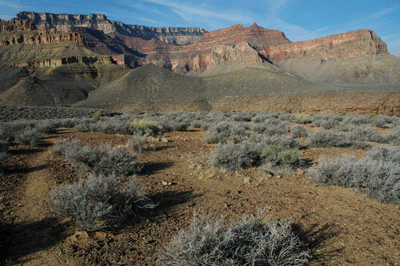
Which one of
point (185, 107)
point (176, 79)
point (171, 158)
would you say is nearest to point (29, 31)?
point (176, 79)

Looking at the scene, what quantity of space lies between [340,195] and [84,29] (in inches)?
6967

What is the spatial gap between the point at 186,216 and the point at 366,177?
3805 mm

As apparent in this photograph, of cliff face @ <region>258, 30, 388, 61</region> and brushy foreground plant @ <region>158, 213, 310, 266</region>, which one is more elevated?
cliff face @ <region>258, 30, 388, 61</region>

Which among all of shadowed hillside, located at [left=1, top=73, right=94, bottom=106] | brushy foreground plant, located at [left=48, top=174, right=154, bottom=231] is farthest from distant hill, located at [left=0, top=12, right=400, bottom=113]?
brushy foreground plant, located at [left=48, top=174, right=154, bottom=231]

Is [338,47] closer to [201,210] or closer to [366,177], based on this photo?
[366,177]

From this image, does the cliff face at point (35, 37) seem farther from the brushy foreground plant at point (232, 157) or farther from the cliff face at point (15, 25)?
the brushy foreground plant at point (232, 157)

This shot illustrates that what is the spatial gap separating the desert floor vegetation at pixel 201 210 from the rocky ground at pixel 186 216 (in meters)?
0.02

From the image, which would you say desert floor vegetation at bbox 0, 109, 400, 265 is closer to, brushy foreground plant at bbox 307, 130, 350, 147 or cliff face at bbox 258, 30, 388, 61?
brushy foreground plant at bbox 307, 130, 350, 147

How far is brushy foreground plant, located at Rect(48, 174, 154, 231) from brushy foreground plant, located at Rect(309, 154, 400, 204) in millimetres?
3903

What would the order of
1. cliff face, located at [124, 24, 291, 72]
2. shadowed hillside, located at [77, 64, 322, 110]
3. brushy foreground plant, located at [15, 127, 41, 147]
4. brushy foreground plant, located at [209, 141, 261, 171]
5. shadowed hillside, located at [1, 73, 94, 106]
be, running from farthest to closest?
cliff face, located at [124, 24, 291, 72], shadowed hillside, located at [77, 64, 322, 110], shadowed hillside, located at [1, 73, 94, 106], brushy foreground plant, located at [15, 127, 41, 147], brushy foreground plant, located at [209, 141, 261, 171]

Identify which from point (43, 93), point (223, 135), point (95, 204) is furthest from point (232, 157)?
point (43, 93)

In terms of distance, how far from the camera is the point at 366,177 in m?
4.19

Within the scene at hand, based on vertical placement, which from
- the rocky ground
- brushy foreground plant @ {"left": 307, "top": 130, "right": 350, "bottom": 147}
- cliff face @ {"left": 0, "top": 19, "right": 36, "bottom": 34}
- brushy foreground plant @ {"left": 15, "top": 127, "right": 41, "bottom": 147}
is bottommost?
the rocky ground

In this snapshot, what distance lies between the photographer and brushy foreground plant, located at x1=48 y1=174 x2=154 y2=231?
2.90m
